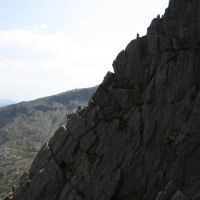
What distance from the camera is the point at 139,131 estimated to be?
197 ft

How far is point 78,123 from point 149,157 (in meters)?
17.4

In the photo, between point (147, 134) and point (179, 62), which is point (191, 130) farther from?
point (179, 62)

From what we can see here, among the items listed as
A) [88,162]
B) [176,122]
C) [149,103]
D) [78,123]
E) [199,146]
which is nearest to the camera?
[199,146]

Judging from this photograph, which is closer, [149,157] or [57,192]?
[149,157]

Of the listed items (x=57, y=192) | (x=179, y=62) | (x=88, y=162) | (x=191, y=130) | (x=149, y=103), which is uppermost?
(x=179, y=62)

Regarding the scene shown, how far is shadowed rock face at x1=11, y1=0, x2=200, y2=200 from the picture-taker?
54.8 meters

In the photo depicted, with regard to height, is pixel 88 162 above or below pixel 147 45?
below

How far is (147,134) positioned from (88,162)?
12150 mm

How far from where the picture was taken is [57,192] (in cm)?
6675

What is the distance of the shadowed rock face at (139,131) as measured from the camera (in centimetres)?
5478

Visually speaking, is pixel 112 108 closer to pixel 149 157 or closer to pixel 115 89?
pixel 115 89

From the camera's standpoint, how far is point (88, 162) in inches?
2552

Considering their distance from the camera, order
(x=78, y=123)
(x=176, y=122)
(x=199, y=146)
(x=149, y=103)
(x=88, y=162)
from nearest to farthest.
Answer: (x=199, y=146), (x=176, y=122), (x=149, y=103), (x=88, y=162), (x=78, y=123)

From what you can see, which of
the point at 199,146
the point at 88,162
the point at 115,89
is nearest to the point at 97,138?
the point at 88,162
